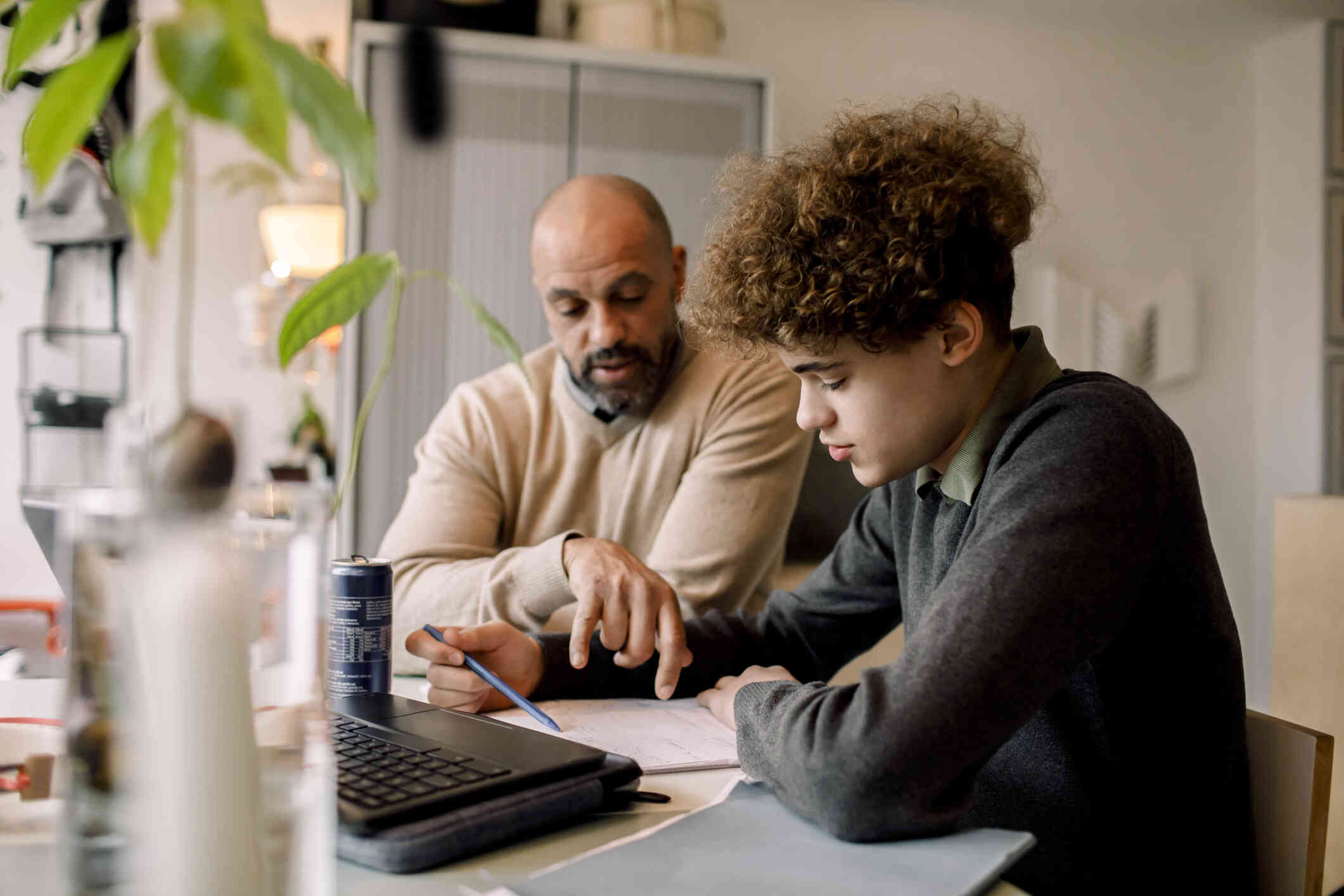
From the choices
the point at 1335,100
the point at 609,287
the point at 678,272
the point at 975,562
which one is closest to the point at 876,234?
the point at 975,562

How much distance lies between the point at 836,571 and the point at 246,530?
0.90 metres

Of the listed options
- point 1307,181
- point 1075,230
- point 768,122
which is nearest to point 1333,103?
point 1307,181

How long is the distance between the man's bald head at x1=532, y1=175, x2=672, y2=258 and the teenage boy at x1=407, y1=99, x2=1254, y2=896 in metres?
0.68

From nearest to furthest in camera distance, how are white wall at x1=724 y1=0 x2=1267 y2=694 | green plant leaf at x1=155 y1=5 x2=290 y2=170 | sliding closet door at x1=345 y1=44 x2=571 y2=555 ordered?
1. green plant leaf at x1=155 y1=5 x2=290 y2=170
2. sliding closet door at x1=345 y1=44 x2=571 y2=555
3. white wall at x1=724 y1=0 x2=1267 y2=694

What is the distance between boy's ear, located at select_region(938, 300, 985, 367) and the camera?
3.06 ft

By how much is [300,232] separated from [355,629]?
0.49 m

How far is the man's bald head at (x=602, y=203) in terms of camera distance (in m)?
1.75

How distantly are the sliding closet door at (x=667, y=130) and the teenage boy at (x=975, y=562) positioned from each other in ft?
5.98

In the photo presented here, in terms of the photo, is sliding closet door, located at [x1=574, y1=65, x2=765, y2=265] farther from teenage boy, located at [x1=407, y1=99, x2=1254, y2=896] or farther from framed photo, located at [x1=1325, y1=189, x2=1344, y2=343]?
framed photo, located at [x1=1325, y1=189, x2=1344, y2=343]

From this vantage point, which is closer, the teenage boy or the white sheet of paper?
the teenage boy

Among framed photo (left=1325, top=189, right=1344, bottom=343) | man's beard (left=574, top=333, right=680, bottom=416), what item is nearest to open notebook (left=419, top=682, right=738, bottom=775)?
man's beard (left=574, top=333, right=680, bottom=416)

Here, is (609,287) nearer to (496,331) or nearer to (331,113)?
(496,331)

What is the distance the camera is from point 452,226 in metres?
2.74

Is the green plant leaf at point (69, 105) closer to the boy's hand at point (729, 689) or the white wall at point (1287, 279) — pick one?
the boy's hand at point (729, 689)
